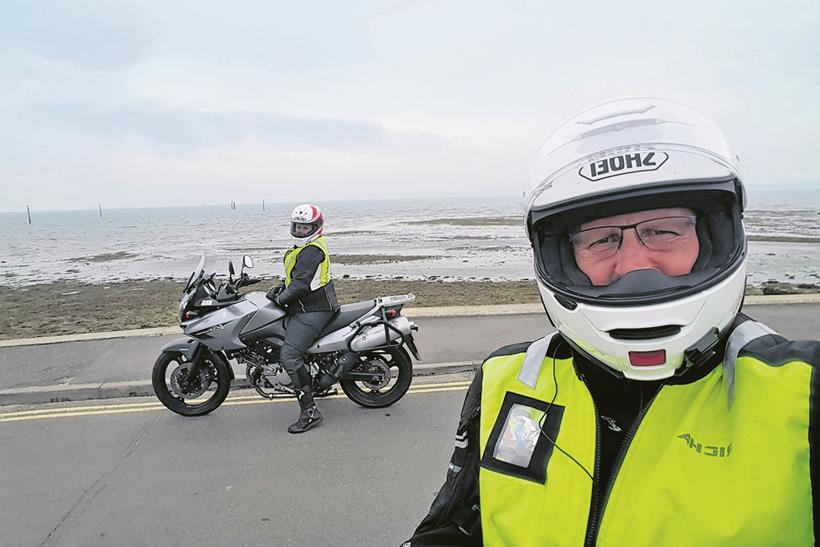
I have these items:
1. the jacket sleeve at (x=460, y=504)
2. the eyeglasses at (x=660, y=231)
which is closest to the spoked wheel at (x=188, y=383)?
the jacket sleeve at (x=460, y=504)

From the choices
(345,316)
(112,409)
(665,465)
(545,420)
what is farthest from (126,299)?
(665,465)

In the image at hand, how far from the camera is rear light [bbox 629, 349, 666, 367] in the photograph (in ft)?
3.76

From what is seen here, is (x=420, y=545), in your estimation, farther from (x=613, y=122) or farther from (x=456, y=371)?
(x=456, y=371)

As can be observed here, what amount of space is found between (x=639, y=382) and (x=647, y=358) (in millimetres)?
165

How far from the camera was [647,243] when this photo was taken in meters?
1.30

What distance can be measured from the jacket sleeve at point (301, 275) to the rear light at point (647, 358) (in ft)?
12.5

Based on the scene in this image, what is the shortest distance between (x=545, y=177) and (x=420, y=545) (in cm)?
111

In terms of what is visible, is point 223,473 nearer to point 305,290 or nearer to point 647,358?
point 305,290

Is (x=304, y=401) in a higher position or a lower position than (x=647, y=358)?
lower

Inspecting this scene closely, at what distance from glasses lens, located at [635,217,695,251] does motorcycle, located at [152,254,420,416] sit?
368 centimetres

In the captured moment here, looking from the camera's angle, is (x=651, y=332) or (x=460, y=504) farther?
(x=460, y=504)

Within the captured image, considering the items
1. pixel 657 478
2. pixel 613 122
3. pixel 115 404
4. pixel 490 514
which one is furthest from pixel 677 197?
pixel 115 404

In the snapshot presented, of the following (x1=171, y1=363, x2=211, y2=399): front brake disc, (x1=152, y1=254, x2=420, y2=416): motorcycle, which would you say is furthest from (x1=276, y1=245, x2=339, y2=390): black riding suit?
(x1=171, y1=363, x2=211, y2=399): front brake disc

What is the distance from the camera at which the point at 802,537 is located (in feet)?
2.98
